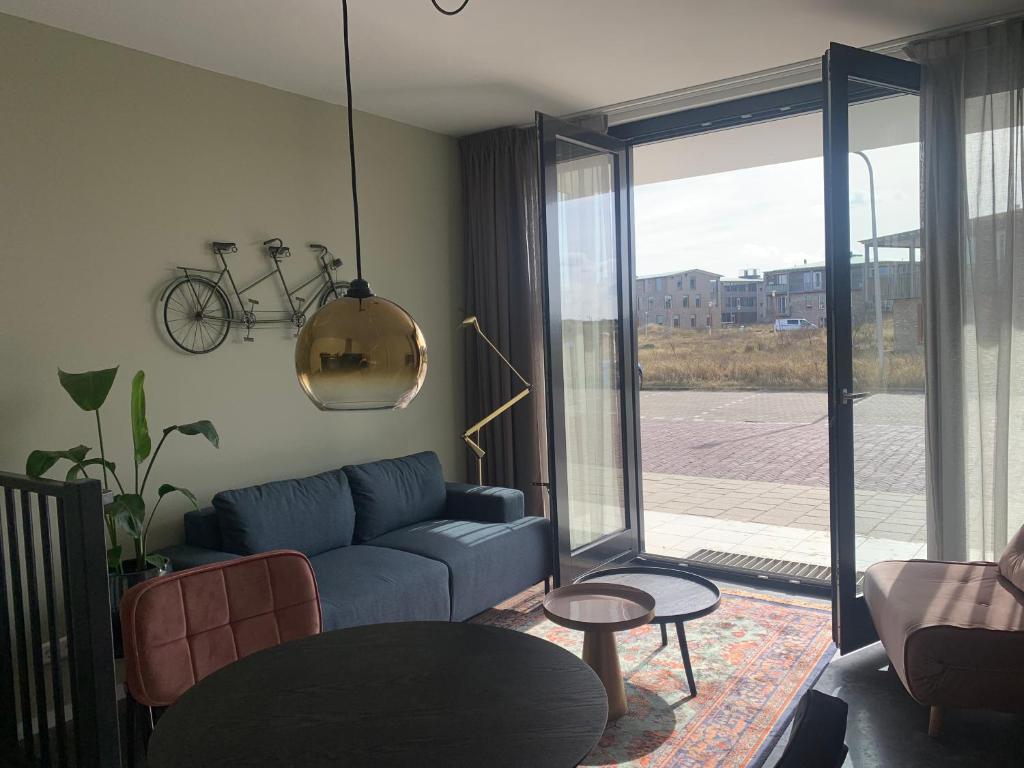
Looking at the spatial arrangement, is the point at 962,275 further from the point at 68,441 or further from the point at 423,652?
the point at 68,441

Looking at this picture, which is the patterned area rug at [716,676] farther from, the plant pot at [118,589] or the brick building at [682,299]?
the brick building at [682,299]

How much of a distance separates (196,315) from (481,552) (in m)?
1.70

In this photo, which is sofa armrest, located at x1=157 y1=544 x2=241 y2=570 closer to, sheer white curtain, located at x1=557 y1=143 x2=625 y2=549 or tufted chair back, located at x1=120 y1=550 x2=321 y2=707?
tufted chair back, located at x1=120 y1=550 x2=321 y2=707

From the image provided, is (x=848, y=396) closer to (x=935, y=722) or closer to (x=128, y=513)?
(x=935, y=722)

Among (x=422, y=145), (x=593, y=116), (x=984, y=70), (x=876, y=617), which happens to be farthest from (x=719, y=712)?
(x=422, y=145)

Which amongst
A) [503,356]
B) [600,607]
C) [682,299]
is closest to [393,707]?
[600,607]

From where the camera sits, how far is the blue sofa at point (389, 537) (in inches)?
123

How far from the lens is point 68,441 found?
3.00 m

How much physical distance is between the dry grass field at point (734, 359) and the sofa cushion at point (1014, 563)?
616cm

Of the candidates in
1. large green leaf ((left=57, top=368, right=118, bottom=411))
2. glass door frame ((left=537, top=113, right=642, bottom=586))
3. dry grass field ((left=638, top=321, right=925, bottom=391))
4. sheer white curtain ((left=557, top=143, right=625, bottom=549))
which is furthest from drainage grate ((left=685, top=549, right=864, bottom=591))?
dry grass field ((left=638, top=321, right=925, bottom=391))

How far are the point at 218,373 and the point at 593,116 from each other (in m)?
2.50

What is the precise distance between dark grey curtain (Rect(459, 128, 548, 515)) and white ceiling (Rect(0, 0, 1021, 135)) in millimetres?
653

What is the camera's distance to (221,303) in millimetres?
3529

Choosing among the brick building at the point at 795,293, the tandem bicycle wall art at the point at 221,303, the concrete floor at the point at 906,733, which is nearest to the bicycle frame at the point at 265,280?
the tandem bicycle wall art at the point at 221,303
